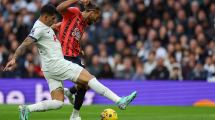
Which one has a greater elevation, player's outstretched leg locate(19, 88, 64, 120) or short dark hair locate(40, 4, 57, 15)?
short dark hair locate(40, 4, 57, 15)

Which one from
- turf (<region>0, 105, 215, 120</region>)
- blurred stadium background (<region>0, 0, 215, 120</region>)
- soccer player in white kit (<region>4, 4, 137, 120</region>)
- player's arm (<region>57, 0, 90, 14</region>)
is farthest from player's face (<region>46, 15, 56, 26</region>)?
blurred stadium background (<region>0, 0, 215, 120</region>)

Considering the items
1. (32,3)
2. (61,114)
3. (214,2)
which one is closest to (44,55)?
(61,114)

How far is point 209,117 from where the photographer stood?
14.5 meters

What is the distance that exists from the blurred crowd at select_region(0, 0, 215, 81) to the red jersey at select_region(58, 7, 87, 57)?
863 centimetres

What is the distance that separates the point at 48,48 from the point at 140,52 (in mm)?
11465

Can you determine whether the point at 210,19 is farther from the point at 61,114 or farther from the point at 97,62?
the point at 61,114

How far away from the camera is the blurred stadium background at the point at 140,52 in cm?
2117

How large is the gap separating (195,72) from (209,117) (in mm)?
7845

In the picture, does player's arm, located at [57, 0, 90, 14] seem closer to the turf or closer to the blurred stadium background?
the turf

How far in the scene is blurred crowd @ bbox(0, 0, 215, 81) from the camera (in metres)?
22.5

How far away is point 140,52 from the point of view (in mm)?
23594

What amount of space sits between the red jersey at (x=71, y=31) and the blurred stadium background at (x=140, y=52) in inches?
296

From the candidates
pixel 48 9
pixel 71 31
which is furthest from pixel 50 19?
pixel 71 31

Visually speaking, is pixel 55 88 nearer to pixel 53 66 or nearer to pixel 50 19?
pixel 53 66
